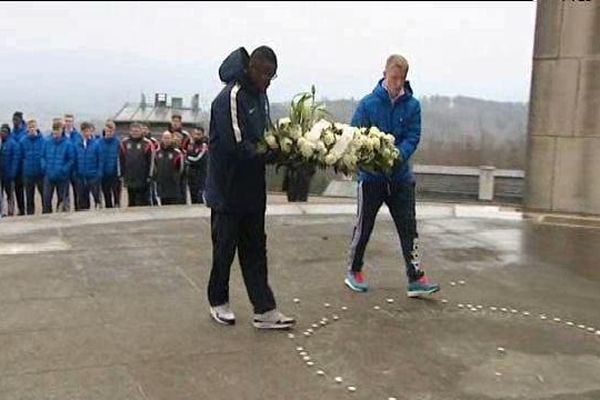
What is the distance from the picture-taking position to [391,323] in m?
5.58

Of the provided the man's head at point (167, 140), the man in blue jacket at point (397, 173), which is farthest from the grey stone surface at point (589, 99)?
the man's head at point (167, 140)

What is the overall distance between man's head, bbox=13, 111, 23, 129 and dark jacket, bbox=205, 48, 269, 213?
Result: 874 cm

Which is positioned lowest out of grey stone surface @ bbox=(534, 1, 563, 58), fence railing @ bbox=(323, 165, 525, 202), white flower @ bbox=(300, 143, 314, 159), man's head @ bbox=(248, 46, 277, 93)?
fence railing @ bbox=(323, 165, 525, 202)

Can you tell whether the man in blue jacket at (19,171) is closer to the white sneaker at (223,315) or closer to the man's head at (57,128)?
the man's head at (57,128)

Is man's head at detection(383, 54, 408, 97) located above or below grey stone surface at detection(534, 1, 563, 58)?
below

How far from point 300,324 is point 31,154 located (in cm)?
843

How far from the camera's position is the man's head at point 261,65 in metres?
4.99

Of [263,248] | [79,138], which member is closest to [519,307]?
[263,248]

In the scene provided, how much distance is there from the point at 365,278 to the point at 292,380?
2.62 m

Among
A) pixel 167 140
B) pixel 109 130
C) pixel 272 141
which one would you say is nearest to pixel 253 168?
pixel 272 141

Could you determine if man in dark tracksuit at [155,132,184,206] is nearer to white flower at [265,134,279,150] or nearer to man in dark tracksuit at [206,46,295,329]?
man in dark tracksuit at [206,46,295,329]

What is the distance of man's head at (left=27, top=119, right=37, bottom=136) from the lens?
12.5 metres

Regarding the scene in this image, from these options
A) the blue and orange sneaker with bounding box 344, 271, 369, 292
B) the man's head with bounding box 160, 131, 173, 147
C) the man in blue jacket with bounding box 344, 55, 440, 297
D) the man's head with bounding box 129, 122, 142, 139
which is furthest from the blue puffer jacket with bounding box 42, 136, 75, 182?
the man in blue jacket with bounding box 344, 55, 440, 297

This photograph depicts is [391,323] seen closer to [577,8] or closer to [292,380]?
[292,380]
